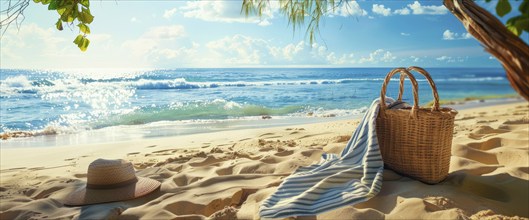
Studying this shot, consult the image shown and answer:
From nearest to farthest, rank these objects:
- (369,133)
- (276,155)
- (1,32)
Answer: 1. (1,32)
2. (369,133)
3. (276,155)

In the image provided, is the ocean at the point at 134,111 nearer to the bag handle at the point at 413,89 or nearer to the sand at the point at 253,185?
the sand at the point at 253,185

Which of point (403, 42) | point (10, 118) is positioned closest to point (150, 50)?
point (403, 42)

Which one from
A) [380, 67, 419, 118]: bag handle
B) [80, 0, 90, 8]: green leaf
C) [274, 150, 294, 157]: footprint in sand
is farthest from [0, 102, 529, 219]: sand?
[80, 0, 90, 8]: green leaf

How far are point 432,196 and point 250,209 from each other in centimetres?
92

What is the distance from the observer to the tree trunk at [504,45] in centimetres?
79

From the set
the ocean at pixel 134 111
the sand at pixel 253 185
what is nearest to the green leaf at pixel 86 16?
the sand at pixel 253 185

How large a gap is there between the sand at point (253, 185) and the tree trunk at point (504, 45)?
1142 mm

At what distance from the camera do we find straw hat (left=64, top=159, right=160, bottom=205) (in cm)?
239

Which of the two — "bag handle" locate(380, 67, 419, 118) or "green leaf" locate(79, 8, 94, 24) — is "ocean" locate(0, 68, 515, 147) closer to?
"green leaf" locate(79, 8, 94, 24)

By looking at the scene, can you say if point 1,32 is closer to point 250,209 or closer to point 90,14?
point 90,14

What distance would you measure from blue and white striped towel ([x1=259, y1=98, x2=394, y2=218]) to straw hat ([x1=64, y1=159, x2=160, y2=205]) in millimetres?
877

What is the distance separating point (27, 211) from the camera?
2.29 metres

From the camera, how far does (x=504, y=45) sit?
2.72ft

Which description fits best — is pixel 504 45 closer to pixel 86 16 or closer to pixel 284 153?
pixel 86 16
